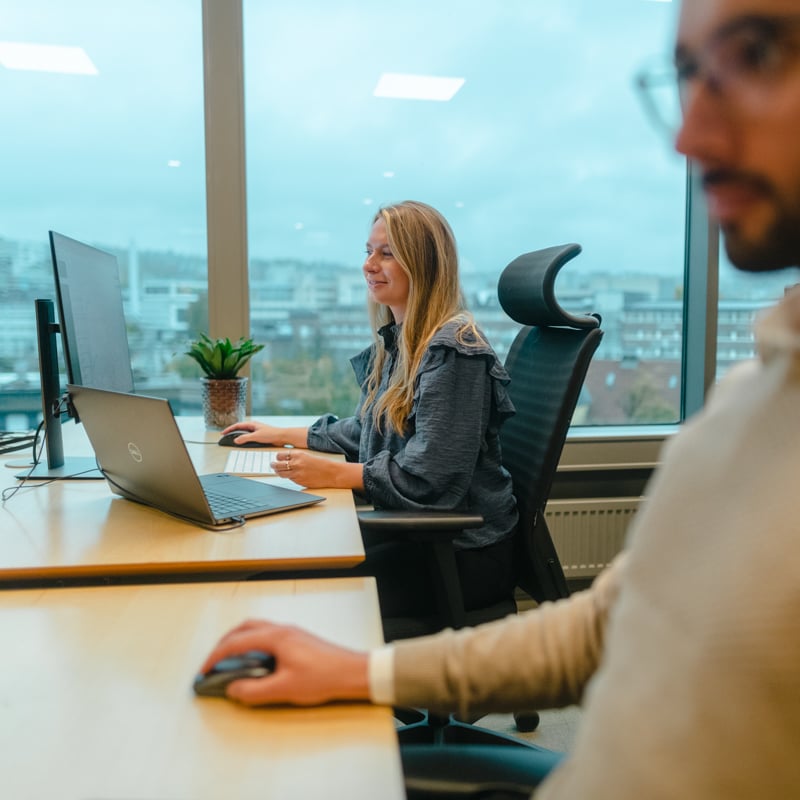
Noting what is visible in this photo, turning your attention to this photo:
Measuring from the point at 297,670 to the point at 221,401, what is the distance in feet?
5.16

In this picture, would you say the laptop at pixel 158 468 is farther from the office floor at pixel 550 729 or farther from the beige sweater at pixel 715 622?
the office floor at pixel 550 729

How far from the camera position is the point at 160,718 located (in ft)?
2.26

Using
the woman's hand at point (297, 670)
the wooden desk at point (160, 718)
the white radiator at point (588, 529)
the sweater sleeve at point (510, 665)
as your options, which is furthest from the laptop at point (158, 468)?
the white radiator at point (588, 529)

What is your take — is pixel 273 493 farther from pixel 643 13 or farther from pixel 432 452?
pixel 643 13

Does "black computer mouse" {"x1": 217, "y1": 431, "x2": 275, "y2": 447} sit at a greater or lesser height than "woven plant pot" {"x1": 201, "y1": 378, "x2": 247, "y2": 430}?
lesser

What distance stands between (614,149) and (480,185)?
1.72 feet

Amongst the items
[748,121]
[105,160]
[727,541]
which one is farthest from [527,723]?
[105,160]

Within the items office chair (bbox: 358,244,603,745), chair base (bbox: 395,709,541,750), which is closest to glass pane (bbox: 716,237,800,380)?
office chair (bbox: 358,244,603,745)

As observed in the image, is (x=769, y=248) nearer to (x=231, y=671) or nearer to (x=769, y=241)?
(x=769, y=241)

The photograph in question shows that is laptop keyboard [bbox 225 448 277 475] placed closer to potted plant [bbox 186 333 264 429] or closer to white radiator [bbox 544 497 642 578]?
potted plant [bbox 186 333 264 429]

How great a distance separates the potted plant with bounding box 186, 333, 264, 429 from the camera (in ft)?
7.09

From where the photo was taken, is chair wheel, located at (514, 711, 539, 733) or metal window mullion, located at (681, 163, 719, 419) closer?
chair wheel, located at (514, 711, 539, 733)

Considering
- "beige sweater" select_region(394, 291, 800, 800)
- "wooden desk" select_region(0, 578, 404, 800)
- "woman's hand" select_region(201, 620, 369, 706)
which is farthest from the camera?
"woman's hand" select_region(201, 620, 369, 706)

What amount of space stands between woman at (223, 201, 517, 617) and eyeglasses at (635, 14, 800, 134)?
1059 mm
